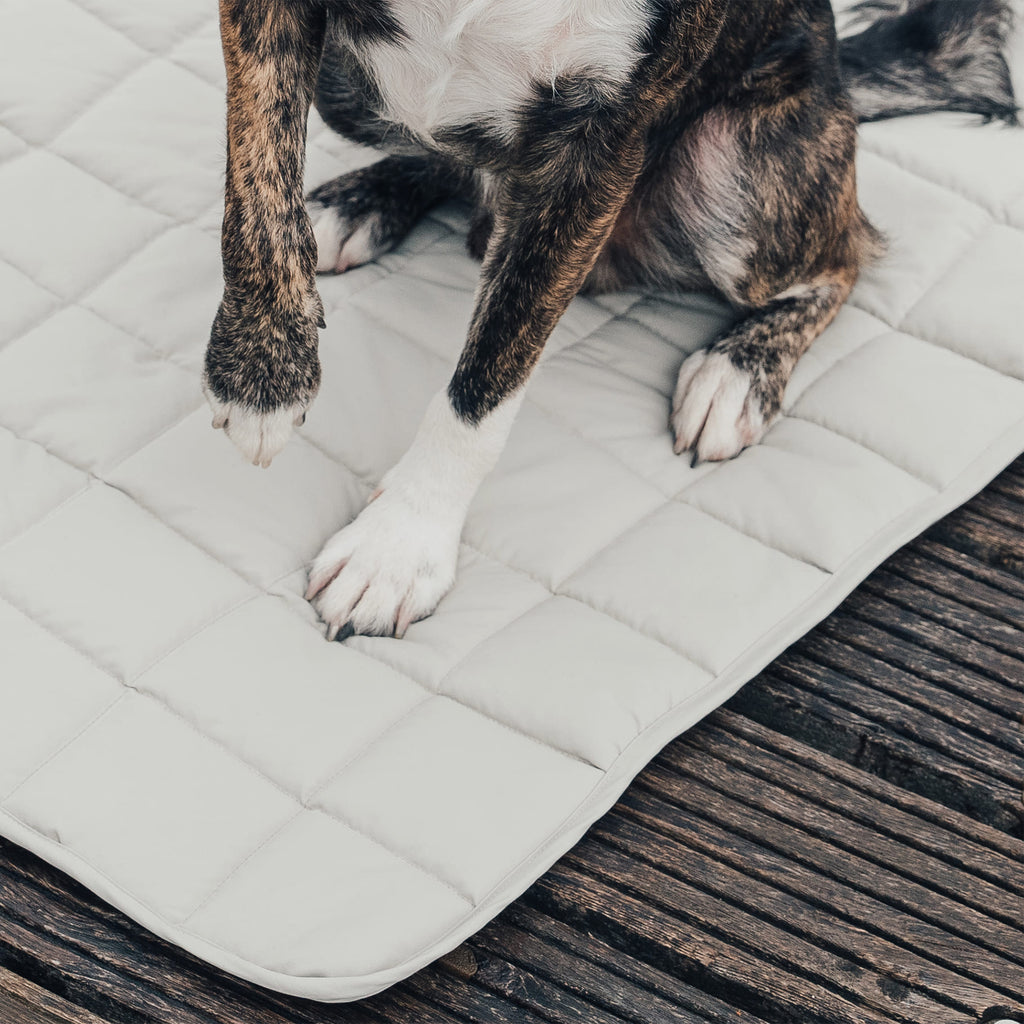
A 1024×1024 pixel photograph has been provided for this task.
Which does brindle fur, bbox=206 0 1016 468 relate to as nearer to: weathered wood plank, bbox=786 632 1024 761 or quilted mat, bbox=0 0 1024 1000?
quilted mat, bbox=0 0 1024 1000

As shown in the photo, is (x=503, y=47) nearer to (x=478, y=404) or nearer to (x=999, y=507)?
(x=478, y=404)

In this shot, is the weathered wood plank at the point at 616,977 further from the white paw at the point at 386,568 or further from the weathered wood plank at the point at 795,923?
the white paw at the point at 386,568

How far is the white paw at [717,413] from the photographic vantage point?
75.3 inches

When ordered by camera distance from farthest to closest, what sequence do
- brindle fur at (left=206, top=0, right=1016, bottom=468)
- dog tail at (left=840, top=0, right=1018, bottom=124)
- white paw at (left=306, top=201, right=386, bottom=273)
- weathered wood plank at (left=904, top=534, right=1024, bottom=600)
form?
dog tail at (left=840, top=0, right=1018, bottom=124), white paw at (left=306, top=201, right=386, bottom=273), weathered wood plank at (left=904, top=534, right=1024, bottom=600), brindle fur at (left=206, top=0, right=1016, bottom=468)

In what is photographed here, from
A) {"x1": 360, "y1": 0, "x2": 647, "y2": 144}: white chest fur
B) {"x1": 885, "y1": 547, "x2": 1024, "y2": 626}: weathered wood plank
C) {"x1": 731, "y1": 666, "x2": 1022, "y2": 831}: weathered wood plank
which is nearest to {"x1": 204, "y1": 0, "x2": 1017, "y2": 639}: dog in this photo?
{"x1": 360, "y1": 0, "x2": 647, "y2": 144}: white chest fur

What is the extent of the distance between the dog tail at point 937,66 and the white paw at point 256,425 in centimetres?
141

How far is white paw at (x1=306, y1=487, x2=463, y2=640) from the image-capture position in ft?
5.37

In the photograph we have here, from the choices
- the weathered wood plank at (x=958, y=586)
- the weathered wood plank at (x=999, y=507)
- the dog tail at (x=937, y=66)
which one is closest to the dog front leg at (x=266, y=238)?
the weathered wood plank at (x=958, y=586)

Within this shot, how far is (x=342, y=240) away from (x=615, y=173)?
26.3 inches

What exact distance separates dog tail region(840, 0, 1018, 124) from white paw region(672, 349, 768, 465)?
811mm

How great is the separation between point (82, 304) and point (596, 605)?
97cm

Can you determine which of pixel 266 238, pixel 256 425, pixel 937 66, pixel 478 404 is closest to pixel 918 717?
pixel 478 404

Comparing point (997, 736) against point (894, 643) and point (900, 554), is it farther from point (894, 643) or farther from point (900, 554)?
point (900, 554)

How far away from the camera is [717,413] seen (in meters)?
1.91
